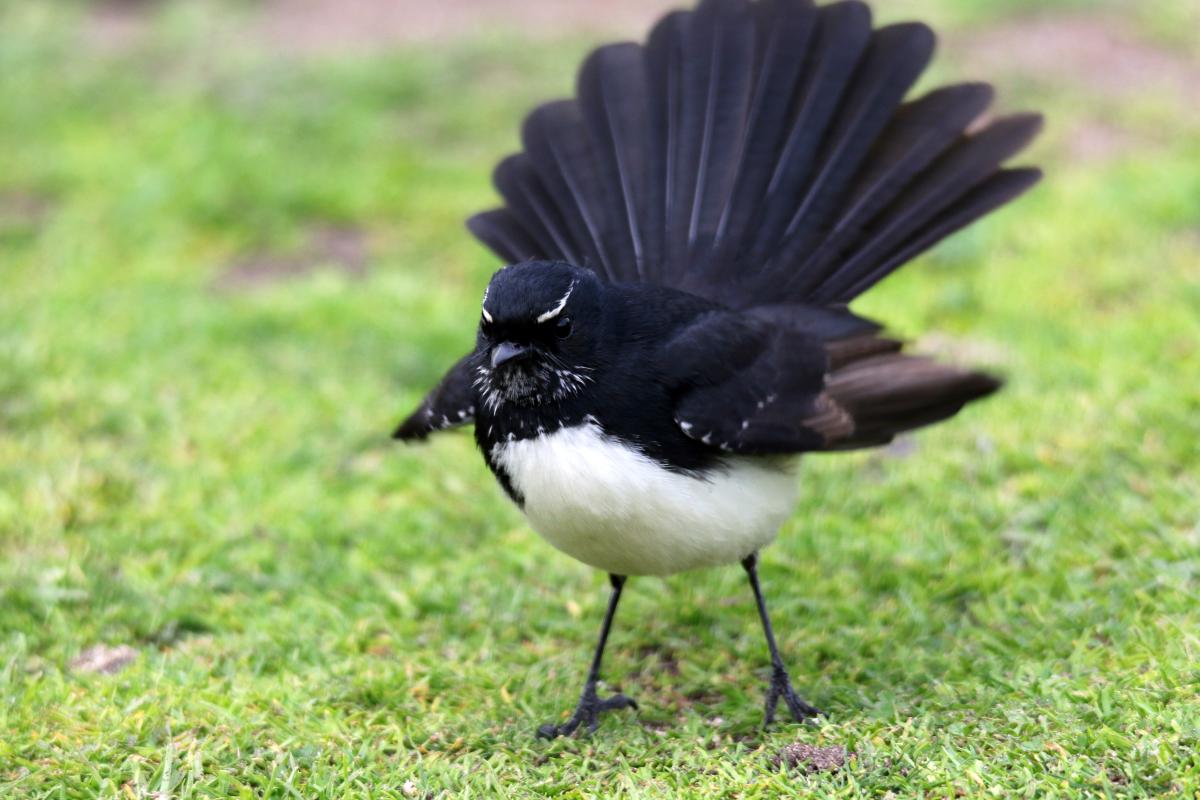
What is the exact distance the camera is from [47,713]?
4117 millimetres

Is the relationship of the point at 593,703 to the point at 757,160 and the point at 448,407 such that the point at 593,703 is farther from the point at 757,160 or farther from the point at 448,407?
the point at 757,160

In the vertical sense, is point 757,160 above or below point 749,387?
above

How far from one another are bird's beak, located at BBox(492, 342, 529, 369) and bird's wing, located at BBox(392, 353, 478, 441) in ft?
1.11

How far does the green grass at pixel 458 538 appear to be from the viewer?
3.88 meters

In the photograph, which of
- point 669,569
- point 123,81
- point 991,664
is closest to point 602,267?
point 669,569

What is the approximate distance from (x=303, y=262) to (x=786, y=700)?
4886 mm

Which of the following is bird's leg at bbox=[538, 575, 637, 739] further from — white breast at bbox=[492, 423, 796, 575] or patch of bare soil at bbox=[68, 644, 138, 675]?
patch of bare soil at bbox=[68, 644, 138, 675]

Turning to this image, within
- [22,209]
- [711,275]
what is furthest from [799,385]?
[22,209]

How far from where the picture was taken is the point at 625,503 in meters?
3.82

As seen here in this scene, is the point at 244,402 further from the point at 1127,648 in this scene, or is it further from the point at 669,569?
the point at 1127,648

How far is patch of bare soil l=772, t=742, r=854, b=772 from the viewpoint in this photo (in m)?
3.72

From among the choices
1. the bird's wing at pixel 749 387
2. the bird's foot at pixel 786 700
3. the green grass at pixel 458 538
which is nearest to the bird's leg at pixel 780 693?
the bird's foot at pixel 786 700

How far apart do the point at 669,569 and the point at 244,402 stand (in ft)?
9.97

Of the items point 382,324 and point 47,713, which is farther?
point 382,324
